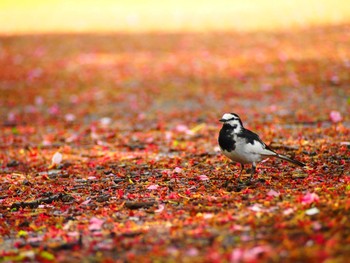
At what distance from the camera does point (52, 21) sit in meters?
22.4

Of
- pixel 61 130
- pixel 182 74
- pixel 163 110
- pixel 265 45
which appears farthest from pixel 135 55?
pixel 61 130

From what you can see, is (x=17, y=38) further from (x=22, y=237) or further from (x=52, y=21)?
Answer: (x=22, y=237)

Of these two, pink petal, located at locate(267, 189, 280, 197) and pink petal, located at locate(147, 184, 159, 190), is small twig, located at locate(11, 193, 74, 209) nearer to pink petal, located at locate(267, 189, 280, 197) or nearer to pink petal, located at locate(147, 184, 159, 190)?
pink petal, located at locate(147, 184, 159, 190)

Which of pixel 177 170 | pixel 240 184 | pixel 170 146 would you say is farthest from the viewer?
pixel 170 146

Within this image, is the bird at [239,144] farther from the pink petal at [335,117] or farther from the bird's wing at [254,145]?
the pink petal at [335,117]

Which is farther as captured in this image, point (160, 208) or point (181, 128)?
point (181, 128)

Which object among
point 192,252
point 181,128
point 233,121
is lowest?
point 192,252

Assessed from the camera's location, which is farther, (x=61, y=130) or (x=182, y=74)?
(x=182, y=74)

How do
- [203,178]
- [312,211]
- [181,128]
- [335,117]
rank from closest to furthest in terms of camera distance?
[312,211] → [203,178] → [335,117] → [181,128]

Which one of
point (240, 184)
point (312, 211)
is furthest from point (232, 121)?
point (312, 211)

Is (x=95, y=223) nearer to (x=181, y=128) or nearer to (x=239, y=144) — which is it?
(x=239, y=144)

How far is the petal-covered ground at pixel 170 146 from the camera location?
168 inches

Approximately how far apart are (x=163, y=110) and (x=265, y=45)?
5.84 m

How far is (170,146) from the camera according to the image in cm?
844
